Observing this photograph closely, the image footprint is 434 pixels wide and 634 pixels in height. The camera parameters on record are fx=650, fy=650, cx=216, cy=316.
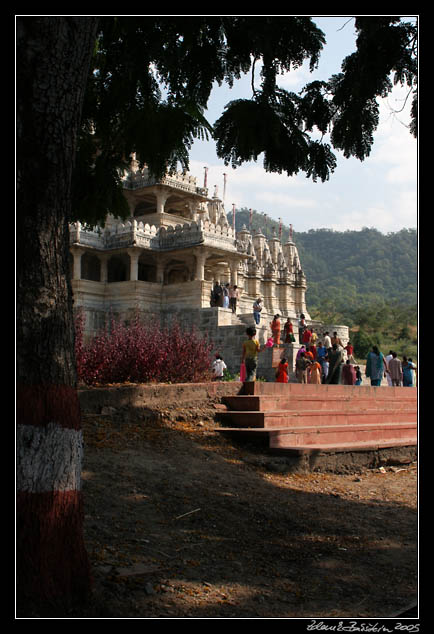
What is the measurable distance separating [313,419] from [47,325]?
23.0ft

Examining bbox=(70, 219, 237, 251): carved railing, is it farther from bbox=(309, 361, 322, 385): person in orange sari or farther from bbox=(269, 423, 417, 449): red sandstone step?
bbox=(269, 423, 417, 449): red sandstone step

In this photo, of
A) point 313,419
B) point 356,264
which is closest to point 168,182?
point 313,419

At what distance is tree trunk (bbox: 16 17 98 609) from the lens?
11.2ft

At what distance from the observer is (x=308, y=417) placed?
387 inches

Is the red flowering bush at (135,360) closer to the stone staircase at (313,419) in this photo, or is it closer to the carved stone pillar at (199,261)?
the stone staircase at (313,419)

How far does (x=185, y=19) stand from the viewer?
618 centimetres

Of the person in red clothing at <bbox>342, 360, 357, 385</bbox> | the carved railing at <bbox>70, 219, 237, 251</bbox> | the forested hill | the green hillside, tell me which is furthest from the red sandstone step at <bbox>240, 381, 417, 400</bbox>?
the forested hill

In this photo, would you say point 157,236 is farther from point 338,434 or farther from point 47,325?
point 47,325

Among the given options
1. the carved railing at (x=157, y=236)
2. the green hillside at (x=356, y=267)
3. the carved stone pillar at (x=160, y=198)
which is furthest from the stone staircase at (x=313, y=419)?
the green hillside at (x=356, y=267)

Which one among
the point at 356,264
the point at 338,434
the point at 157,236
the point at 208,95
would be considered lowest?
the point at 338,434

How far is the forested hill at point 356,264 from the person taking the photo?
11969cm

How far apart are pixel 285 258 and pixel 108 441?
42.9 meters

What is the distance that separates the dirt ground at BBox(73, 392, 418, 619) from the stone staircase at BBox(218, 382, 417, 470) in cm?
42

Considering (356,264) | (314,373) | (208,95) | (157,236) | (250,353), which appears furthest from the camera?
(356,264)
